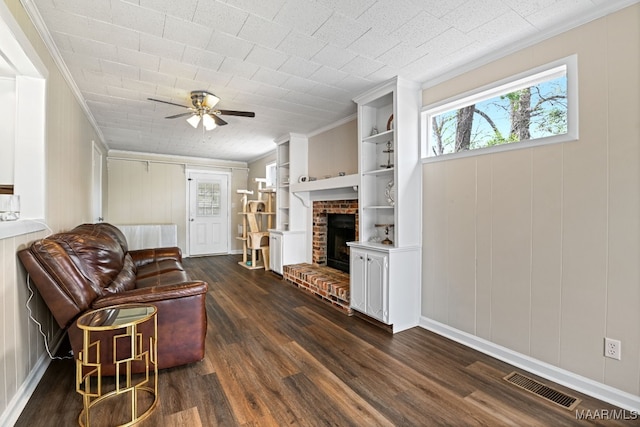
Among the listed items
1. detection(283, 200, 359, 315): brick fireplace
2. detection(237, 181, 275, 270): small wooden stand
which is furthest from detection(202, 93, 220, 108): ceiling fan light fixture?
detection(237, 181, 275, 270): small wooden stand

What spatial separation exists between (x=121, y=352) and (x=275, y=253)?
323 cm

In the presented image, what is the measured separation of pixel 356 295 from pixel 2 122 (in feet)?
10.3

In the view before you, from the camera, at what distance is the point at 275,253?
5.09 metres

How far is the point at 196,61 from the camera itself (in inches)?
98.7

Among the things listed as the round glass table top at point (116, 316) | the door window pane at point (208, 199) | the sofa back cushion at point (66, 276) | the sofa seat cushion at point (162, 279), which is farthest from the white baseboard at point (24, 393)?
the door window pane at point (208, 199)

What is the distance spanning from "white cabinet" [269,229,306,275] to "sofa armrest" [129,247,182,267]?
1530 mm

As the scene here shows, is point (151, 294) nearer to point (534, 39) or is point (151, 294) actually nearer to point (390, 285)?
point (390, 285)

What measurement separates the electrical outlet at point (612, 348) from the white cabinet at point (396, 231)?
1.39 m

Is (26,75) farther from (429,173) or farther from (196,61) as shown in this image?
(429,173)

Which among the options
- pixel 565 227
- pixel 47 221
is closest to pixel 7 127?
pixel 47 221

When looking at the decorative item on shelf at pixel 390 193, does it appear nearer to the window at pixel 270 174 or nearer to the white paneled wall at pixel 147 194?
the window at pixel 270 174

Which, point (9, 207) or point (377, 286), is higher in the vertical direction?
point (9, 207)

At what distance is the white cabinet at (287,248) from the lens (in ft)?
16.0

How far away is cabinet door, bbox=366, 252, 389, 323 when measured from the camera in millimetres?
2816
